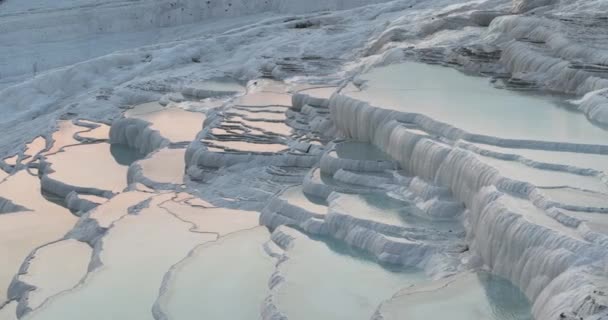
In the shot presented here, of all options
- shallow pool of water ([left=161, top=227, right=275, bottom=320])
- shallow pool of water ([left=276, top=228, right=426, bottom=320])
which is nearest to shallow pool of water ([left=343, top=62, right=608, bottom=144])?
shallow pool of water ([left=276, top=228, right=426, bottom=320])

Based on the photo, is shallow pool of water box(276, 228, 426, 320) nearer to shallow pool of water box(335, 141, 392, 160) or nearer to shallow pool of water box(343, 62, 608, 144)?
shallow pool of water box(343, 62, 608, 144)

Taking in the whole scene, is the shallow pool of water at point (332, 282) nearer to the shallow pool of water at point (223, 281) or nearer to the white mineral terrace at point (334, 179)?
the white mineral terrace at point (334, 179)

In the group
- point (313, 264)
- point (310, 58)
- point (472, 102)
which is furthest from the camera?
point (310, 58)

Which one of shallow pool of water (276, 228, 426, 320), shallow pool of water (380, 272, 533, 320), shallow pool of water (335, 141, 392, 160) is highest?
shallow pool of water (380, 272, 533, 320)

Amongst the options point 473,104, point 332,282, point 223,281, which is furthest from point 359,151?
point 332,282

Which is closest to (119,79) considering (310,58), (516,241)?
(310,58)

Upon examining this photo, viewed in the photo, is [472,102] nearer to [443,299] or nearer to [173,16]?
[443,299]

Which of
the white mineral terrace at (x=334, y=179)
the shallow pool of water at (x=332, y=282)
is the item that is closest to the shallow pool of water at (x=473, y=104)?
the white mineral terrace at (x=334, y=179)

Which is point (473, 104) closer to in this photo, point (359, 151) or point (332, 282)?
point (359, 151)
